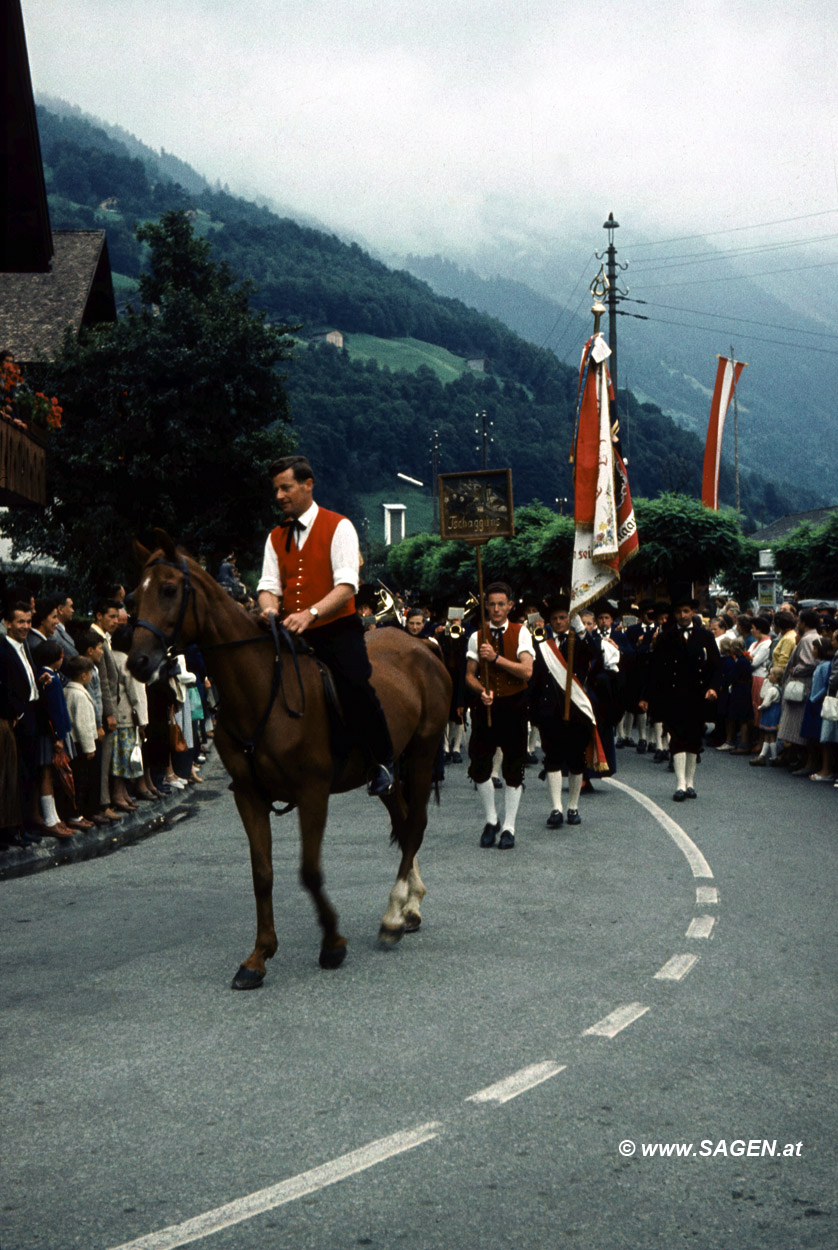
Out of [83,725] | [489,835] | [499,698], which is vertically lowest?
[489,835]

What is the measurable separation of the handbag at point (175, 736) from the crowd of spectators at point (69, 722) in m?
0.07

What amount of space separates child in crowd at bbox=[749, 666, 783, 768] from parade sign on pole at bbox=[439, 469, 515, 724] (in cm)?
605

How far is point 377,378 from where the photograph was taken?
451 ft

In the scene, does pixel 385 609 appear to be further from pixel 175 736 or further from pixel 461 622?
pixel 175 736

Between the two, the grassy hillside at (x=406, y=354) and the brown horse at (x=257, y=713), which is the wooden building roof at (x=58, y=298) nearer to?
the brown horse at (x=257, y=713)

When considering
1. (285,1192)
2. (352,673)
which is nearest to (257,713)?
(352,673)

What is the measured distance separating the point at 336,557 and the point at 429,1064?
273 cm

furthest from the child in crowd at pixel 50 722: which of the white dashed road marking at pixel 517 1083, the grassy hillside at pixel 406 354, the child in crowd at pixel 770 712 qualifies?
the grassy hillside at pixel 406 354

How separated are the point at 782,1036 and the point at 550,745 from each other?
6770 millimetres

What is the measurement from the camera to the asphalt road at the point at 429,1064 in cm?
371

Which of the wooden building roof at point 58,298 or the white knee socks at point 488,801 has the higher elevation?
the wooden building roof at point 58,298

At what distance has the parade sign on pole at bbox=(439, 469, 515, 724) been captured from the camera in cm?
1240

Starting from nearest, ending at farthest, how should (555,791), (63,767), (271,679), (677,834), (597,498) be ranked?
1. (271,679)
2. (63,767)
3. (677,834)
4. (555,791)
5. (597,498)

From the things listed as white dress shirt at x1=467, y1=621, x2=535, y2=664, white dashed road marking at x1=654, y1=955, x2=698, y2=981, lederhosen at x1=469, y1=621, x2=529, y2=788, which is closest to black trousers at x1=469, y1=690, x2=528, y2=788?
lederhosen at x1=469, y1=621, x2=529, y2=788
